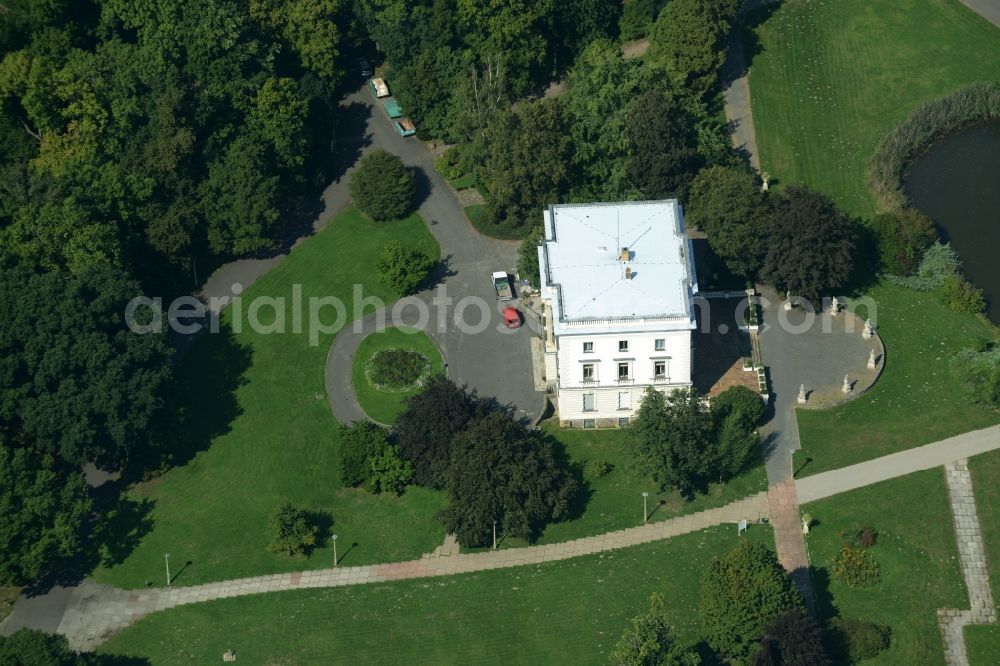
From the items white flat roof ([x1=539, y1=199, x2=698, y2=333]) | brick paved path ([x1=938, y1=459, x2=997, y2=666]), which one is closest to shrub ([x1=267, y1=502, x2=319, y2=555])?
white flat roof ([x1=539, y1=199, x2=698, y2=333])

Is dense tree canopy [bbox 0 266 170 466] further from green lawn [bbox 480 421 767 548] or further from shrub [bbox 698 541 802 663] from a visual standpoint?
shrub [bbox 698 541 802 663]

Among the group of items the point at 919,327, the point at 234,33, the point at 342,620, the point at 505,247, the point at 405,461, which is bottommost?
the point at 342,620

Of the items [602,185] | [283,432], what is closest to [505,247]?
[602,185]

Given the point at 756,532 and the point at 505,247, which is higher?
the point at 505,247

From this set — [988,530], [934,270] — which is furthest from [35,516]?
[934,270]

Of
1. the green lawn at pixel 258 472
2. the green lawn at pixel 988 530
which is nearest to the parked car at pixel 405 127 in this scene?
the green lawn at pixel 258 472

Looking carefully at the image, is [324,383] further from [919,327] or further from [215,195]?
[919,327]

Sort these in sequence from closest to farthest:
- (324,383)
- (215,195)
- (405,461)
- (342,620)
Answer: (342,620)
(405,461)
(324,383)
(215,195)
